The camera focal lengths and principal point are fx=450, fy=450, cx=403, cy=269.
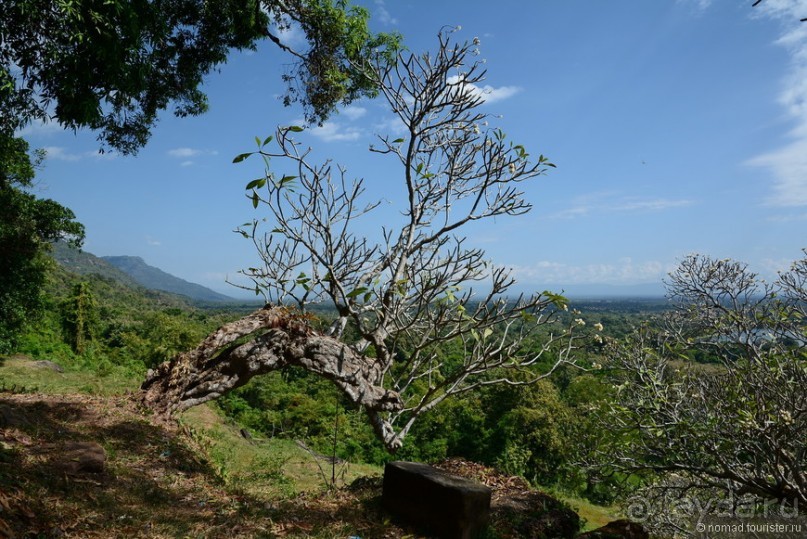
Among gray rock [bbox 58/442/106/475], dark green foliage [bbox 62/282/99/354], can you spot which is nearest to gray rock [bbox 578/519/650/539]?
gray rock [bbox 58/442/106/475]

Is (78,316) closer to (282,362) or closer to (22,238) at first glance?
(22,238)

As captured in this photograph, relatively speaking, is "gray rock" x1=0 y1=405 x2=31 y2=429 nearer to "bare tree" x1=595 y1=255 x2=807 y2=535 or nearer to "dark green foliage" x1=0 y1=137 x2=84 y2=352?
"bare tree" x1=595 y1=255 x2=807 y2=535

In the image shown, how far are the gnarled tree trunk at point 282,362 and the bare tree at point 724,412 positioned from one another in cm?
304

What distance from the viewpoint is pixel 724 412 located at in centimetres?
512

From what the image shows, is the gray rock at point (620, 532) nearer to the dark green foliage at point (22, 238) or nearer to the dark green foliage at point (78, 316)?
the dark green foliage at point (22, 238)

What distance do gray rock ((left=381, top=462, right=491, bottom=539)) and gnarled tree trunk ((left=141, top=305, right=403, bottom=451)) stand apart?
450 millimetres

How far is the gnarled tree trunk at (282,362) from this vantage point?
203 inches

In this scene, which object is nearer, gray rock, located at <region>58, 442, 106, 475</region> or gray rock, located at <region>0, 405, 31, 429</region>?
gray rock, located at <region>58, 442, 106, 475</region>

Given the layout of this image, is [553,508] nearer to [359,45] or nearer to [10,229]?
[359,45]

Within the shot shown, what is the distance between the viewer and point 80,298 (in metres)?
21.7

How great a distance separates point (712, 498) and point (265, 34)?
9.06 m

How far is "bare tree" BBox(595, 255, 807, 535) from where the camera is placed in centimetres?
468

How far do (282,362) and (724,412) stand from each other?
16.8 feet

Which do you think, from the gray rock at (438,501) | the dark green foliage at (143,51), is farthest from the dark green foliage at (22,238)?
the gray rock at (438,501)
